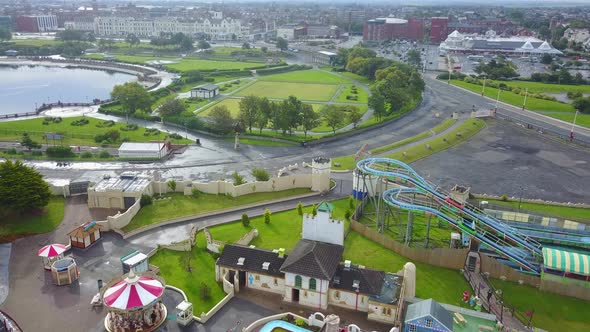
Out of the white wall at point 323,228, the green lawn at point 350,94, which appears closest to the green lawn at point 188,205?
the white wall at point 323,228

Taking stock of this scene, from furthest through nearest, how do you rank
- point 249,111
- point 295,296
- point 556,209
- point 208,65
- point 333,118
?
1. point 208,65
2. point 249,111
3. point 333,118
4. point 556,209
5. point 295,296

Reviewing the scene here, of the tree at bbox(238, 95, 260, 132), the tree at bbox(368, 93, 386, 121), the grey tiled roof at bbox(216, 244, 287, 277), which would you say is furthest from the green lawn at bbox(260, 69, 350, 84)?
the grey tiled roof at bbox(216, 244, 287, 277)

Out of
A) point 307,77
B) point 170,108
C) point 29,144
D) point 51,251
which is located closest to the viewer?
point 51,251

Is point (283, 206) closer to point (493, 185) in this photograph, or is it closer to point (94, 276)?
point (94, 276)

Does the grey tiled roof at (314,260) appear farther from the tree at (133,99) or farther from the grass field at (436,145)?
the tree at (133,99)

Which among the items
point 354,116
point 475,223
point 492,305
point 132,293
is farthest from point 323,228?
point 354,116

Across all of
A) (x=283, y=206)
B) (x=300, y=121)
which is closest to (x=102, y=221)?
(x=283, y=206)

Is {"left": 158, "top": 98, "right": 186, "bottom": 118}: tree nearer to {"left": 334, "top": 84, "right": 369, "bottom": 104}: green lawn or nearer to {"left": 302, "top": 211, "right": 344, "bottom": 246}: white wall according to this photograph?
{"left": 334, "top": 84, "right": 369, "bottom": 104}: green lawn

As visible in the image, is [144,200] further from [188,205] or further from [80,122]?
[80,122]
